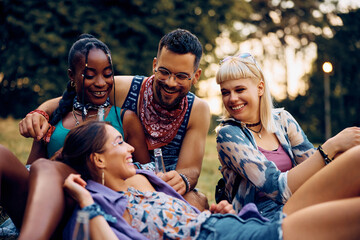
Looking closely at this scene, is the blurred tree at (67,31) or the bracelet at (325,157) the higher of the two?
the blurred tree at (67,31)

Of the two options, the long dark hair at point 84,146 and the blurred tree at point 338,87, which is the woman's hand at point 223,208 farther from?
the blurred tree at point 338,87

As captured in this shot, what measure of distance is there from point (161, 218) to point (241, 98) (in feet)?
4.63

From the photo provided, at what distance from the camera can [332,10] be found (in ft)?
73.9

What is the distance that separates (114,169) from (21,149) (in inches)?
305

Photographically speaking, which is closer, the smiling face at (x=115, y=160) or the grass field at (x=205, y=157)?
the smiling face at (x=115, y=160)

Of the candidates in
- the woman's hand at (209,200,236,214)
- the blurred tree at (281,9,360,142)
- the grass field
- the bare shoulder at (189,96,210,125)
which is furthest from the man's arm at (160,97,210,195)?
the blurred tree at (281,9,360,142)

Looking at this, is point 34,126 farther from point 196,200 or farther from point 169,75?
point 196,200

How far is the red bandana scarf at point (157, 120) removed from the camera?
443cm

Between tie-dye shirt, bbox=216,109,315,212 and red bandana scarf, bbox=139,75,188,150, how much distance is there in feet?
2.60

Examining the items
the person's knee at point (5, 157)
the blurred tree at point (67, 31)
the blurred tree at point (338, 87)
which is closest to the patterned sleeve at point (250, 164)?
the person's knee at point (5, 157)

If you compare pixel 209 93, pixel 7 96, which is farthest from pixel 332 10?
pixel 7 96

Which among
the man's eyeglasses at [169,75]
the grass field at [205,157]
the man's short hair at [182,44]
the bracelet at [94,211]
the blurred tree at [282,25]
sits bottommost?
the grass field at [205,157]

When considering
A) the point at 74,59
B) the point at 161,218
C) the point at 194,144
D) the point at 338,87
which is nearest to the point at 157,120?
the point at 194,144

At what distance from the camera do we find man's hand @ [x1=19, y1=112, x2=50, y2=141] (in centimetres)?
368
